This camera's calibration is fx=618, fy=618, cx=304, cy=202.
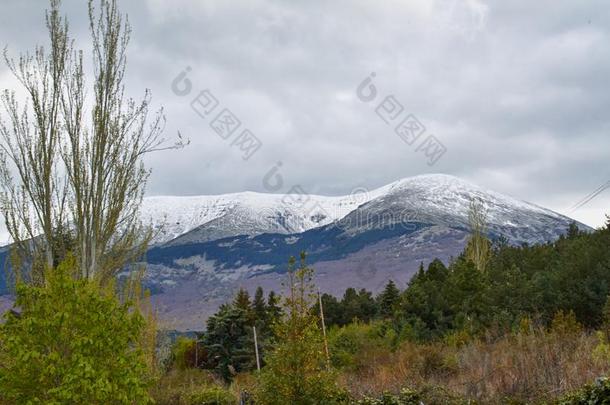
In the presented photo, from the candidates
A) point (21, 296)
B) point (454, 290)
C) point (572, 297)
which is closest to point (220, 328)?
point (454, 290)

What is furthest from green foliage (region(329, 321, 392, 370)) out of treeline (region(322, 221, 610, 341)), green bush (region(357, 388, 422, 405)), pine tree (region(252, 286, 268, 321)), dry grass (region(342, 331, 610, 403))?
pine tree (region(252, 286, 268, 321))

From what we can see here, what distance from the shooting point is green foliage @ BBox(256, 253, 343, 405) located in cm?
1133

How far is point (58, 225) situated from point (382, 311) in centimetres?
2915

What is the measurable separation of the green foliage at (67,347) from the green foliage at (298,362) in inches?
133

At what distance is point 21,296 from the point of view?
834cm

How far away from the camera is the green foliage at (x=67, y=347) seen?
25.9ft

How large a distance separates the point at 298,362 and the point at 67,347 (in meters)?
4.38

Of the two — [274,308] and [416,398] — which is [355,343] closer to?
[274,308]

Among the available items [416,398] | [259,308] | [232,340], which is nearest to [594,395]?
[416,398]

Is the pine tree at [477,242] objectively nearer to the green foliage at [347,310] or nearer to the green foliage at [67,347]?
the green foliage at [347,310]

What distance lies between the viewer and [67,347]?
27.6 feet

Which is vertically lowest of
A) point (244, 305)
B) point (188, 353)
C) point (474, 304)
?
point (188, 353)

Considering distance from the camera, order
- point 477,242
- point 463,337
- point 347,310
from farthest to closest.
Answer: point 347,310, point 477,242, point 463,337

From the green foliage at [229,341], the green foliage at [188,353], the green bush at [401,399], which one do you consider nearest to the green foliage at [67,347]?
the green bush at [401,399]
